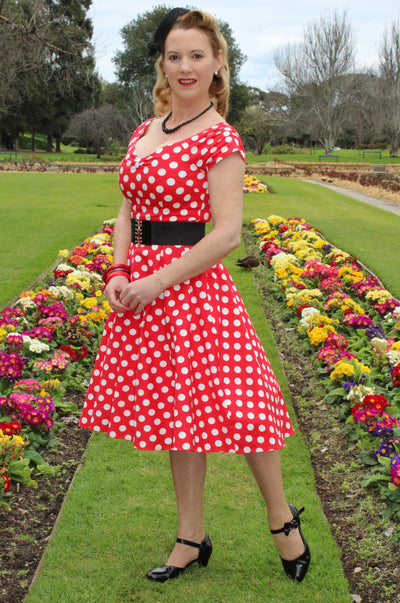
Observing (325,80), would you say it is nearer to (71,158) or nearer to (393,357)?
(71,158)

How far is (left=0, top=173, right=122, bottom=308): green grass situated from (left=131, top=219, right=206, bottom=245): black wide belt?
3.87m

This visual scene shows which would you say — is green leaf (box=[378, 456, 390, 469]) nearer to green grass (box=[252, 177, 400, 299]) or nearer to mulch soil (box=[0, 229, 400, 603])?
mulch soil (box=[0, 229, 400, 603])

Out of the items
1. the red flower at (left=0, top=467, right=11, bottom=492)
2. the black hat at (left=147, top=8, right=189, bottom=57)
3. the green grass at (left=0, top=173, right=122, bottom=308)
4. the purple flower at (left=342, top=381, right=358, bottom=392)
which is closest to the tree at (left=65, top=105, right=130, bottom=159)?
the green grass at (left=0, top=173, right=122, bottom=308)

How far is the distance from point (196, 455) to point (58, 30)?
27.4 feet

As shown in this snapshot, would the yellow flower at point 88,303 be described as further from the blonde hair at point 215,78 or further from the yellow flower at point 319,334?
the blonde hair at point 215,78

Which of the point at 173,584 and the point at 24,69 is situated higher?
the point at 24,69

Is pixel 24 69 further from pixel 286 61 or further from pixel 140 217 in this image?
pixel 286 61

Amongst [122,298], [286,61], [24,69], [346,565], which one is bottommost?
[346,565]

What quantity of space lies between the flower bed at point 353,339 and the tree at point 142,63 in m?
39.0

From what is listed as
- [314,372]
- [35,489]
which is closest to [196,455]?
[35,489]

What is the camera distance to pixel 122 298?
6.56ft

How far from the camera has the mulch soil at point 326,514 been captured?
2.42 metres

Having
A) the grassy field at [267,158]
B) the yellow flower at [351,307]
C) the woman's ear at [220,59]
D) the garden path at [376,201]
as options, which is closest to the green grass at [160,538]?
the woman's ear at [220,59]

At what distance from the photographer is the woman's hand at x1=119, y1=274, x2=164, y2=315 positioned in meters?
1.94
